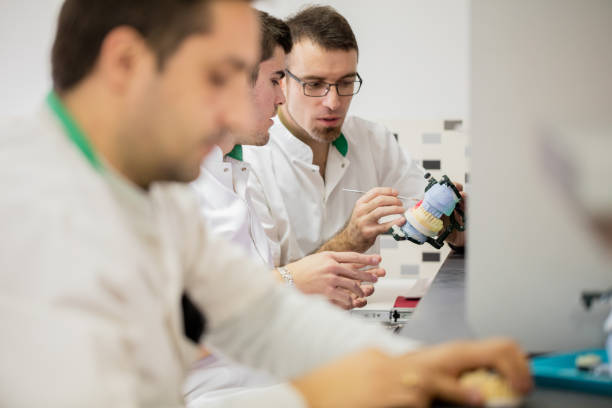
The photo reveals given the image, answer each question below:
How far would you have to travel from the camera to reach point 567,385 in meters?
0.81

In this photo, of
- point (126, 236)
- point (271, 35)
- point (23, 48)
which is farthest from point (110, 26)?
point (23, 48)

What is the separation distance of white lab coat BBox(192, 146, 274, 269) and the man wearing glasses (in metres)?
0.53

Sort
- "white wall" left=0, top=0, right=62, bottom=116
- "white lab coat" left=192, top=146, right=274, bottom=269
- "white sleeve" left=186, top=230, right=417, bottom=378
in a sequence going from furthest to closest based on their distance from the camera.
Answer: "white wall" left=0, top=0, right=62, bottom=116 → "white lab coat" left=192, top=146, right=274, bottom=269 → "white sleeve" left=186, top=230, right=417, bottom=378

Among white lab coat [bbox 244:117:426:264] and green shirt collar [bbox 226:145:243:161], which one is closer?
green shirt collar [bbox 226:145:243:161]

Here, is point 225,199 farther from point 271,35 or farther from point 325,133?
point 325,133

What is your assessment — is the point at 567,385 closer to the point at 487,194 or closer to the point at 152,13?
the point at 487,194

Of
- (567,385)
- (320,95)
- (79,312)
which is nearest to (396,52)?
(320,95)

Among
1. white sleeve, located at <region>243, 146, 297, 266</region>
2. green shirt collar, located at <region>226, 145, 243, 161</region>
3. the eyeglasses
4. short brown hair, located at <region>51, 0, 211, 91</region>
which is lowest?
white sleeve, located at <region>243, 146, 297, 266</region>

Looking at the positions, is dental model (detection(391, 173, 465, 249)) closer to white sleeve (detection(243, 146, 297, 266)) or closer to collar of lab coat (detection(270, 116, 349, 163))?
white sleeve (detection(243, 146, 297, 266))

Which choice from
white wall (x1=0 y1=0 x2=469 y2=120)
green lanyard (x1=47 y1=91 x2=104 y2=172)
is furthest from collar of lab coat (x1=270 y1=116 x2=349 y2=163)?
green lanyard (x1=47 y1=91 x2=104 y2=172)

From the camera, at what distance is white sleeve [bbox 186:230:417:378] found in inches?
33.9

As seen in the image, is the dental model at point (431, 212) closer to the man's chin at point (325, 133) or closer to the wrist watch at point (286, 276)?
the wrist watch at point (286, 276)

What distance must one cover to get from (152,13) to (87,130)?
0.15 m

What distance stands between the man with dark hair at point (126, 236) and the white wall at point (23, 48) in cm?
321
